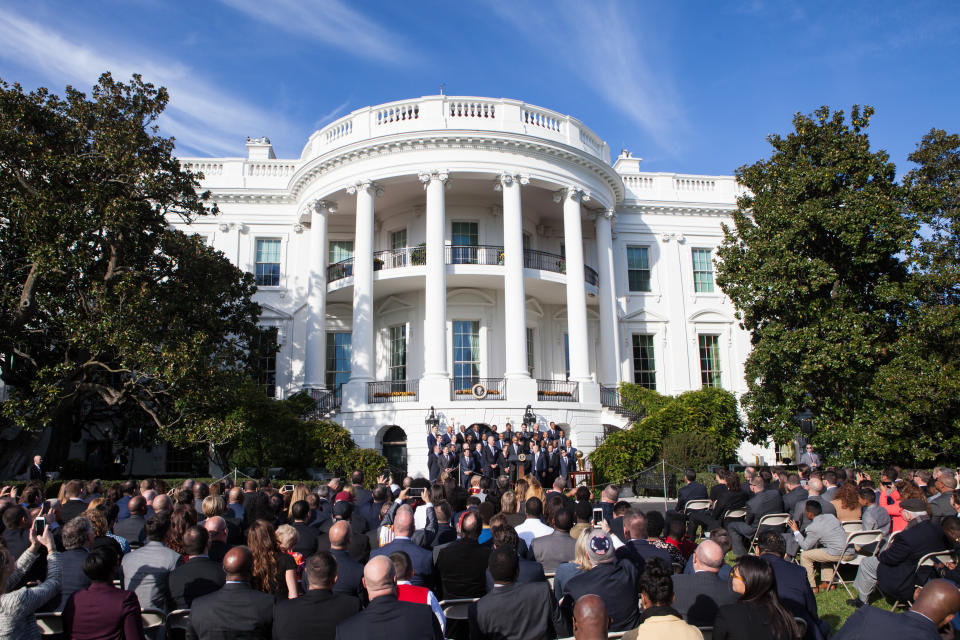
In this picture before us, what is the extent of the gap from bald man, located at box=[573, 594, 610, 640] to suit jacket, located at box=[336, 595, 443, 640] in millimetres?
937

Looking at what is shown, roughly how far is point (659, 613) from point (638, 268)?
27699 mm

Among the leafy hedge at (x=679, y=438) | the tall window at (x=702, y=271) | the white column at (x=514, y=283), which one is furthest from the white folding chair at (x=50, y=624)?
the tall window at (x=702, y=271)

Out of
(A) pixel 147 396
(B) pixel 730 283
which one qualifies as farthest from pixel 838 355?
(A) pixel 147 396

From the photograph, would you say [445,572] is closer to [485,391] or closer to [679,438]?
[679,438]

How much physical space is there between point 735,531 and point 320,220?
67.3 ft

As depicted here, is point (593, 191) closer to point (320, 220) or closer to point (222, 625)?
point (320, 220)

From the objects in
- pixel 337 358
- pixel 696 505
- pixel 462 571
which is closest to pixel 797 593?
pixel 462 571

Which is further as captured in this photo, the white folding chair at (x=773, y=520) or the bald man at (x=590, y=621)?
the white folding chair at (x=773, y=520)

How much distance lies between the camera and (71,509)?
8.04 meters

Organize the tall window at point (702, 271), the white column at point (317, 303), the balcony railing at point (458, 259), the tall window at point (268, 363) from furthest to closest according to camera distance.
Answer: the tall window at point (702, 271) → the tall window at point (268, 363) → the balcony railing at point (458, 259) → the white column at point (317, 303)

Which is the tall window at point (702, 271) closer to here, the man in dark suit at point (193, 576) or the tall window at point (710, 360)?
the tall window at point (710, 360)

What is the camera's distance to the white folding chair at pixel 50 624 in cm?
478

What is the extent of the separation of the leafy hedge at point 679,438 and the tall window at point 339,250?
13902mm

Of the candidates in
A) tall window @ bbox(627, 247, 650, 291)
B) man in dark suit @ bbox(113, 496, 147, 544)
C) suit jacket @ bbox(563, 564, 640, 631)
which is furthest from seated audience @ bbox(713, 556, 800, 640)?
tall window @ bbox(627, 247, 650, 291)
